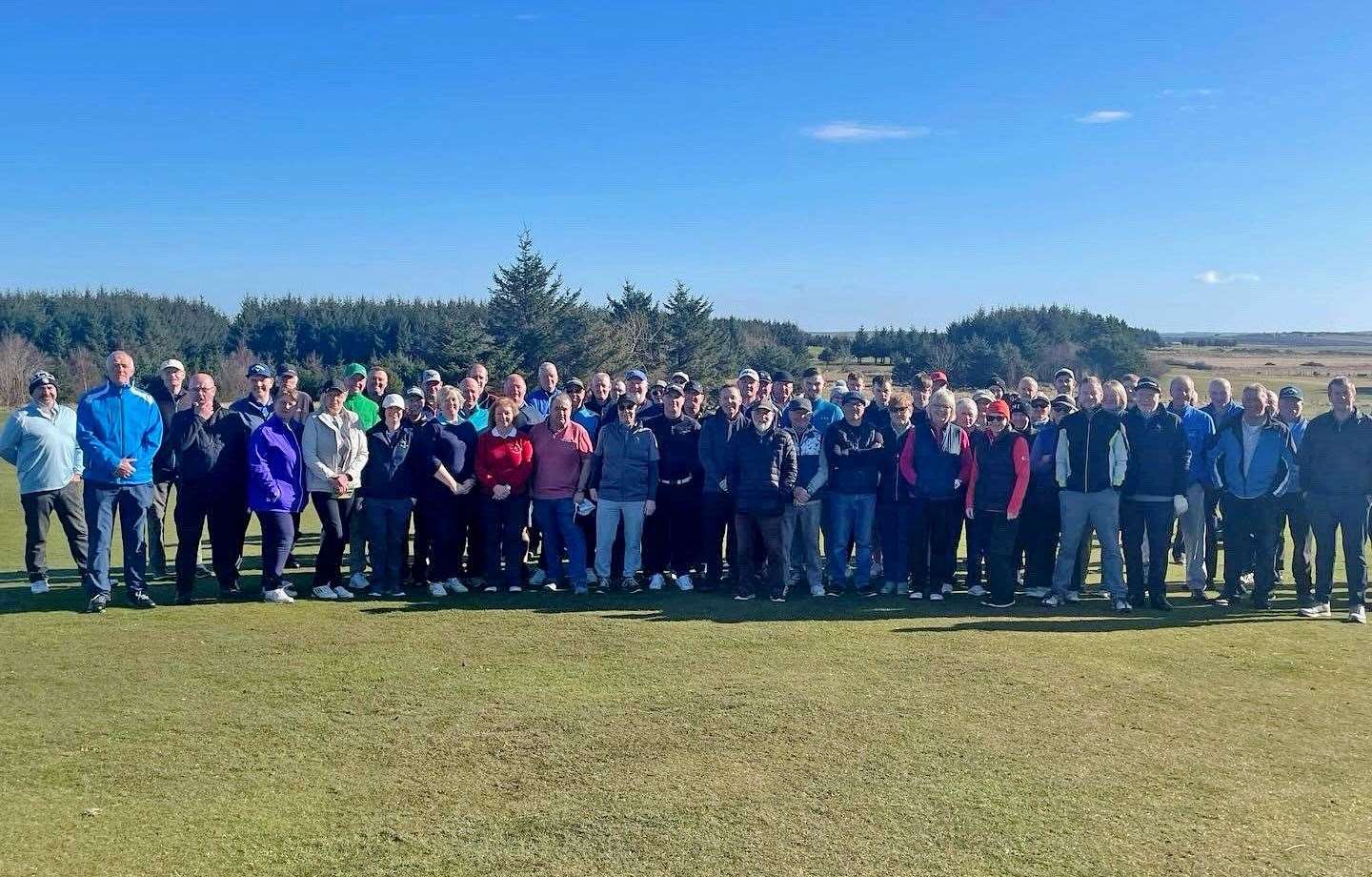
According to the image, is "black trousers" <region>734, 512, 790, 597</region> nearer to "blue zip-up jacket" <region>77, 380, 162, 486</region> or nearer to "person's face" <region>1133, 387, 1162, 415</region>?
"person's face" <region>1133, 387, 1162, 415</region>

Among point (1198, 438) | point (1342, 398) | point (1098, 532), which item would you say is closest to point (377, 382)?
point (1098, 532)

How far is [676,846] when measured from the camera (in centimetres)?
450

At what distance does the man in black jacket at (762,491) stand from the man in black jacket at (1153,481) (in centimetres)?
329

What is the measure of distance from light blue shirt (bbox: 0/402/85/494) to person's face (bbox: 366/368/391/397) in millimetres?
3107

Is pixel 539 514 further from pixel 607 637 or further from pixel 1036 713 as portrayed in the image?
pixel 1036 713

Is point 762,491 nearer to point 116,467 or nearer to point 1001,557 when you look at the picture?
point 1001,557

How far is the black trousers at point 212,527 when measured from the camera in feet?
29.4

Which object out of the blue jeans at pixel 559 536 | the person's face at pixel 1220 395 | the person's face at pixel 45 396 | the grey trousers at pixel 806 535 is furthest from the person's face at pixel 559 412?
the person's face at pixel 1220 395

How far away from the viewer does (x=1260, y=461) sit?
32.1ft

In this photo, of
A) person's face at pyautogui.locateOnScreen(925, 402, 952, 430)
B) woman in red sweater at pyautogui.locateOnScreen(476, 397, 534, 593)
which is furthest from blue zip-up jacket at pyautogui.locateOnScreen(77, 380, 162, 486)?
person's face at pyautogui.locateOnScreen(925, 402, 952, 430)

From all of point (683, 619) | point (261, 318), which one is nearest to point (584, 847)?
point (683, 619)

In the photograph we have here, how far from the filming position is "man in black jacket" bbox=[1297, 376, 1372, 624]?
9.23 metres

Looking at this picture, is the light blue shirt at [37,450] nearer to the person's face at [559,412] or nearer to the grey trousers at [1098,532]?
the person's face at [559,412]

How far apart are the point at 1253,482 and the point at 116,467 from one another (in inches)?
421
